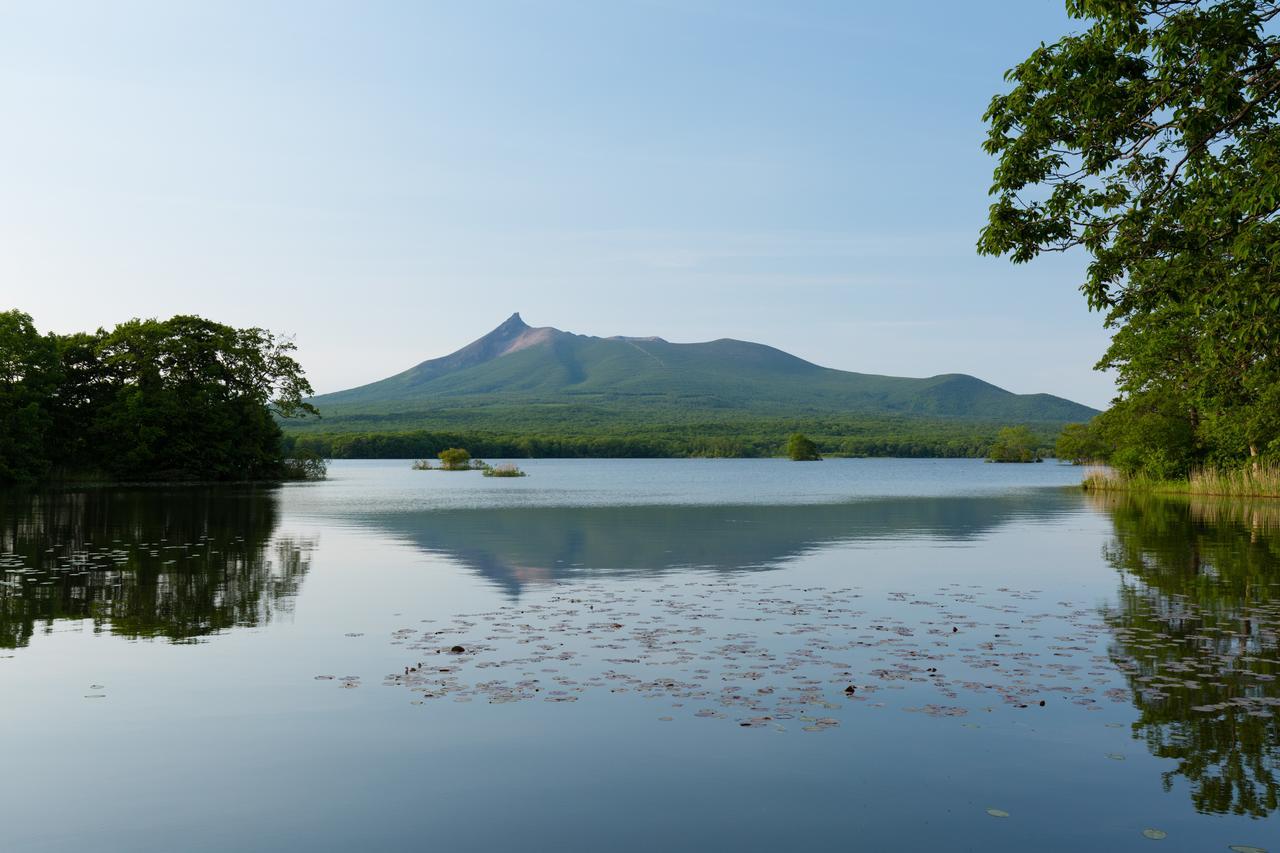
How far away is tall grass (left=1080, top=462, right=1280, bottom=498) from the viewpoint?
171ft

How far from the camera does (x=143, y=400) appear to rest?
2896 inches

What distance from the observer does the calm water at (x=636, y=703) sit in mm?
7566

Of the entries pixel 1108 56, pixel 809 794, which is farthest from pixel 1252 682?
pixel 1108 56

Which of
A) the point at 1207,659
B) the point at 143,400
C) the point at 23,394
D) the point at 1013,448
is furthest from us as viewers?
the point at 1013,448

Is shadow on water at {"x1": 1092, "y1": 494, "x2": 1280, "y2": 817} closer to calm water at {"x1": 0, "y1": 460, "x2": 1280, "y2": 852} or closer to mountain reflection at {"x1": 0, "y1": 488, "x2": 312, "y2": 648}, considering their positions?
calm water at {"x1": 0, "y1": 460, "x2": 1280, "y2": 852}

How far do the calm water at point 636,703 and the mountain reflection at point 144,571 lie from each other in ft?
0.52

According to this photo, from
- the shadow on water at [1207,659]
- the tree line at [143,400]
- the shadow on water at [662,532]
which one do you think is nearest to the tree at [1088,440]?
the shadow on water at [662,532]

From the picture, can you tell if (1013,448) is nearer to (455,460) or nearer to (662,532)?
(455,460)

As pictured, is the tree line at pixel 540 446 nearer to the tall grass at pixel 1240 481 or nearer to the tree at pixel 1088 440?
the tree at pixel 1088 440

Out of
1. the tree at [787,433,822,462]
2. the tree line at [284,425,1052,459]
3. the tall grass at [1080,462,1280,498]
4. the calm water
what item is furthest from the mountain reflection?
the tree at [787,433,822,462]

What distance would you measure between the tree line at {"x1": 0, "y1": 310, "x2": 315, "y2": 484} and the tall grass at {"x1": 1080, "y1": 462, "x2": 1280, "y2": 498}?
63246 millimetres

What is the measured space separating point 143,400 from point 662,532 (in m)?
54.6

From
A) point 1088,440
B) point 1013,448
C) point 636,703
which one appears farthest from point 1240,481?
point 1013,448

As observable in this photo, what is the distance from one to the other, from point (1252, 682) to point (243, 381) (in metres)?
82.1
